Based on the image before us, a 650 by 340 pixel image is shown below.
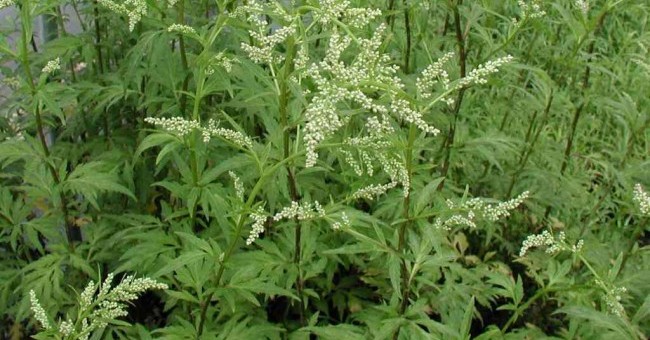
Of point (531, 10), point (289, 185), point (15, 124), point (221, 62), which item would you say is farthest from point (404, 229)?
point (15, 124)

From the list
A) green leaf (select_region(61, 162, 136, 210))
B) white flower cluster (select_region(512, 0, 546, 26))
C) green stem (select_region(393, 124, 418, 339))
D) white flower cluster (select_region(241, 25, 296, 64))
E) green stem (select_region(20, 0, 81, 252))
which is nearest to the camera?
white flower cluster (select_region(241, 25, 296, 64))

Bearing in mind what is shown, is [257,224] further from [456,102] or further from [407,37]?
[407,37]

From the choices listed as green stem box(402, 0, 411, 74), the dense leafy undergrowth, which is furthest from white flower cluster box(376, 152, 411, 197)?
green stem box(402, 0, 411, 74)

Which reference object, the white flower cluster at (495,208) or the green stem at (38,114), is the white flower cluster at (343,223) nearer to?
the white flower cluster at (495,208)

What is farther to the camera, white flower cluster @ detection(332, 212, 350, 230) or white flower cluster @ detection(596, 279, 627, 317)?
white flower cluster @ detection(596, 279, 627, 317)

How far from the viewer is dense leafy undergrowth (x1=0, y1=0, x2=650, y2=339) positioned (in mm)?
2986

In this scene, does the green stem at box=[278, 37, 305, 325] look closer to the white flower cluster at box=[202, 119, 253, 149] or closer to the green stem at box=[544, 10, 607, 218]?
the white flower cluster at box=[202, 119, 253, 149]

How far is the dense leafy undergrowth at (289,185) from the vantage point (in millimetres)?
2986

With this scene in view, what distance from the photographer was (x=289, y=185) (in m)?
3.81

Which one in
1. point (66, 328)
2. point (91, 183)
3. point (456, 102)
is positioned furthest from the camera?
point (456, 102)

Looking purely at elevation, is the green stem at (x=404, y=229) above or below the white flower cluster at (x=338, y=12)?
below

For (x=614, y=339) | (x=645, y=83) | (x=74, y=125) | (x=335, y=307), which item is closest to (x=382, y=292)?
(x=335, y=307)

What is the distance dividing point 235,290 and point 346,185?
38.2 inches

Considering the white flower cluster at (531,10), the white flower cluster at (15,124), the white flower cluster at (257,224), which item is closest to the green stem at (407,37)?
the white flower cluster at (531,10)
